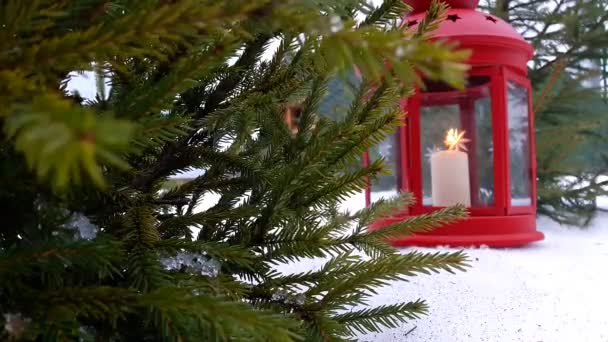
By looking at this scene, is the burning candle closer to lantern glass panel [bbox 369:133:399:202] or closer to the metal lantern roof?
lantern glass panel [bbox 369:133:399:202]

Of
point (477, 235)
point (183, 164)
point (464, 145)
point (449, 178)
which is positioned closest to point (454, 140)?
point (464, 145)

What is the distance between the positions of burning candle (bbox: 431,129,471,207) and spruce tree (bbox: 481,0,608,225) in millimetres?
1427

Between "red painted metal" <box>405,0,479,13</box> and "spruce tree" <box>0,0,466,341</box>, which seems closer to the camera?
"spruce tree" <box>0,0,466,341</box>

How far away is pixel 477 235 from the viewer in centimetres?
241

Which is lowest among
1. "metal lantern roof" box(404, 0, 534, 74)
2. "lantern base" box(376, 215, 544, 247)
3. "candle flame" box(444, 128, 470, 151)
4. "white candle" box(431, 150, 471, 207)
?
"lantern base" box(376, 215, 544, 247)

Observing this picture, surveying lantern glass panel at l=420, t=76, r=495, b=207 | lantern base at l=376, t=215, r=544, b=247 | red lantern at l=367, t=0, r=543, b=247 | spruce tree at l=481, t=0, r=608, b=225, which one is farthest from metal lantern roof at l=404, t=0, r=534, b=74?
spruce tree at l=481, t=0, r=608, b=225

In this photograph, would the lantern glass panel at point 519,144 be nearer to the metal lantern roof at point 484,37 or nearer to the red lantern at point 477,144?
the red lantern at point 477,144

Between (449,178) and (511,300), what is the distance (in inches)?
42.5

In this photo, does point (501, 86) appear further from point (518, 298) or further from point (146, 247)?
point (146, 247)

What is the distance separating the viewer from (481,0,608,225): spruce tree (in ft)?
12.9

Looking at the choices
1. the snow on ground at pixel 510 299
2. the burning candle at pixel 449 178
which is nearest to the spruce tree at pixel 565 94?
the burning candle at pixel 449 178

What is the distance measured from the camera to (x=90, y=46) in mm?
322

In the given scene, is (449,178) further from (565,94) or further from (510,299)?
(565,94)

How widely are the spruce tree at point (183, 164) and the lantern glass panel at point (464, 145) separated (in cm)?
173
